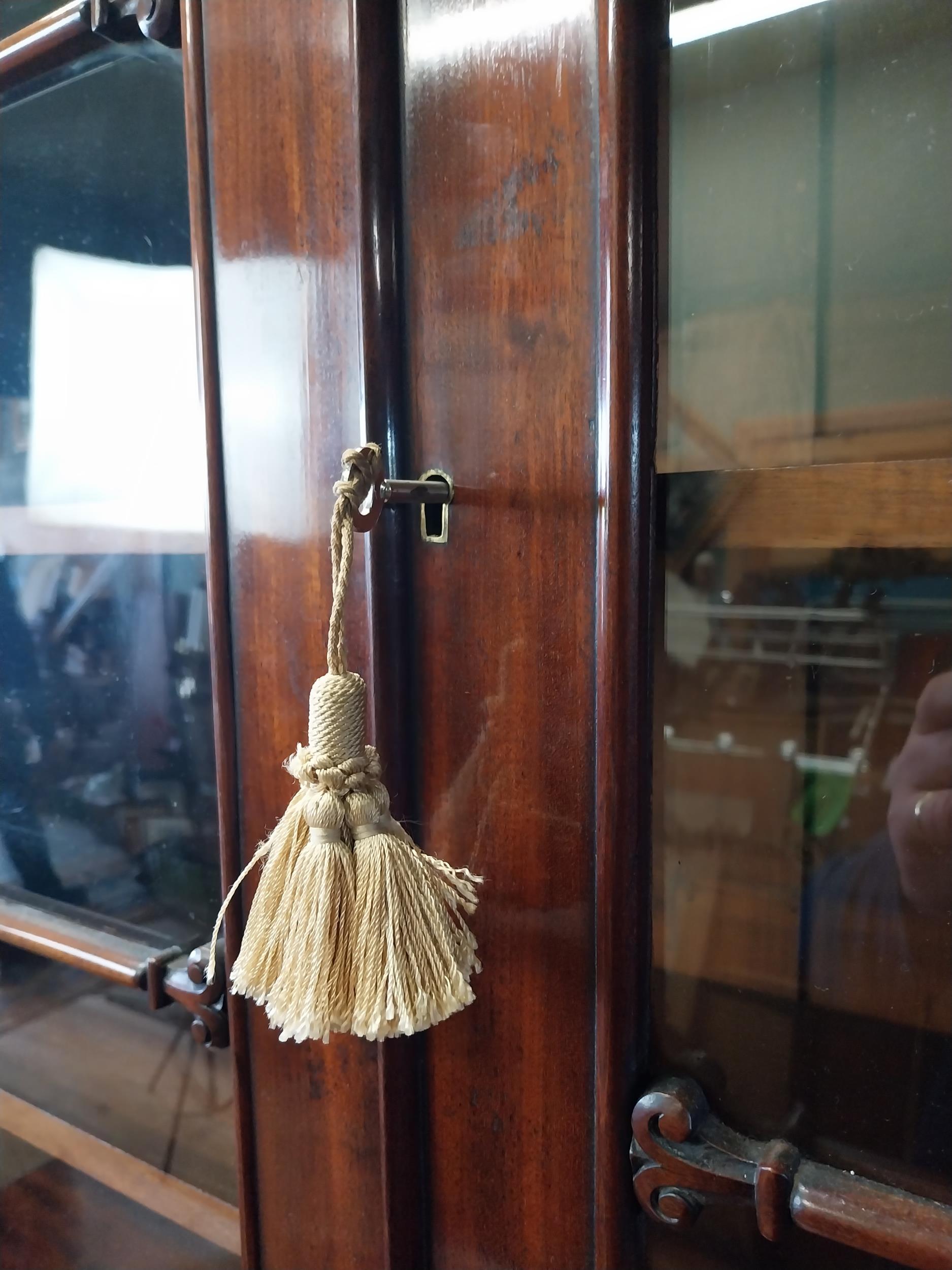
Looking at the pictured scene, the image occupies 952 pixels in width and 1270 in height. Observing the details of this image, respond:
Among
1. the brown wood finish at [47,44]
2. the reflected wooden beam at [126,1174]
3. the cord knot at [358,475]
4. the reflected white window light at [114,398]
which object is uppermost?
the brown wood finish at [47,44]

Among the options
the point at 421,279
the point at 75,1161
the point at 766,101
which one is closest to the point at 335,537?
the point at 421,279

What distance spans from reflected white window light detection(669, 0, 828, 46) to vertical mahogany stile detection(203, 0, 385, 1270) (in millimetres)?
143

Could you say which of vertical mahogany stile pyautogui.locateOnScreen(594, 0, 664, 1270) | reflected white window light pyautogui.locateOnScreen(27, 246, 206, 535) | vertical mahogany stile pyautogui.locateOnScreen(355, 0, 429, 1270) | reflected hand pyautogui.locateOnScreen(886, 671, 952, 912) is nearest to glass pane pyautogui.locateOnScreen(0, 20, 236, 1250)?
reflected white window light pyautogui.locateOnScreen(27, 246, 206, 535)

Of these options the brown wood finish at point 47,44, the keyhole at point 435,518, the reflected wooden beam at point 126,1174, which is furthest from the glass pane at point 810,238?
the reflected wooden beam at point 126,1174

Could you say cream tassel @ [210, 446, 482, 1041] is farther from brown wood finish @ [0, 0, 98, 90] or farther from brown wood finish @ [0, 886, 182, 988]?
brown wood finish @ [0, 0, 98, 90]

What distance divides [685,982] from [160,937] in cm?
33

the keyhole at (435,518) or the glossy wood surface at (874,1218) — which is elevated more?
the keyhole at (435,518)

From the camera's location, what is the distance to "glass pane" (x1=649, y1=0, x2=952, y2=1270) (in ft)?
0.99

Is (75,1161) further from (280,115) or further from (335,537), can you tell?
(280,115)

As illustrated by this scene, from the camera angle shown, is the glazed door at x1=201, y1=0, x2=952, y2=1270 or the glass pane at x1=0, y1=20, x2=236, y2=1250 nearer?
the glazed door at x1=201, y1=0, x2=952, y2=1270

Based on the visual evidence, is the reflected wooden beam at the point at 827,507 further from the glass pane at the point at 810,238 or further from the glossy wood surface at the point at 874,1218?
the glossy wood surface at the point at 874,1218

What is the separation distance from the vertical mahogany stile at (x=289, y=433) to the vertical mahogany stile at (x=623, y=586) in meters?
0.12

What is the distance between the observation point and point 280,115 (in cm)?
39

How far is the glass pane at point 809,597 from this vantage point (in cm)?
30
